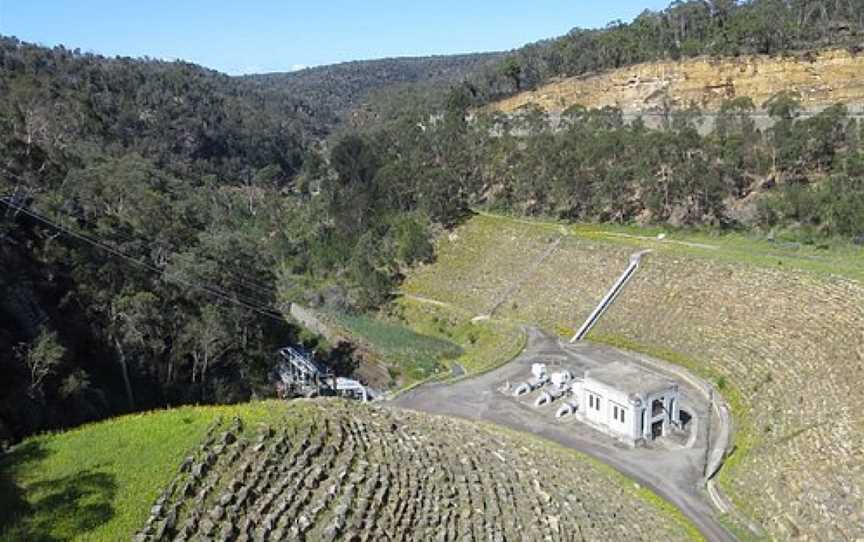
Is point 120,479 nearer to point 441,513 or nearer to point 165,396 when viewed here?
point 441,513

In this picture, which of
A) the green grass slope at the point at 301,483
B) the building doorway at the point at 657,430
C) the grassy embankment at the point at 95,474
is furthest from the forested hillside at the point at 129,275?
the building doorway at the point at 657,430

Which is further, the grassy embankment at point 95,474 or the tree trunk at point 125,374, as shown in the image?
the tree trunk at point 125,374

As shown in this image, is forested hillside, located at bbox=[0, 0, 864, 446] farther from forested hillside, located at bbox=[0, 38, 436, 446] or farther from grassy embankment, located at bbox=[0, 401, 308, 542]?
grassy embankment, located at bbox=[0, 401, 308, 542]

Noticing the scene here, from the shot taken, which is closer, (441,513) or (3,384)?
(441,513)

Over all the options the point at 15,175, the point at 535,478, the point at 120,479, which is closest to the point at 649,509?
the point at 535,478

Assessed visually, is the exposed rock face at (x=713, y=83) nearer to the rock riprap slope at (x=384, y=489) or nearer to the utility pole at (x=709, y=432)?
the utility pole at (x=709, y=432)

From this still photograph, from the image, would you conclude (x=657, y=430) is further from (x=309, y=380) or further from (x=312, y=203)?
(x=312, y=203)
